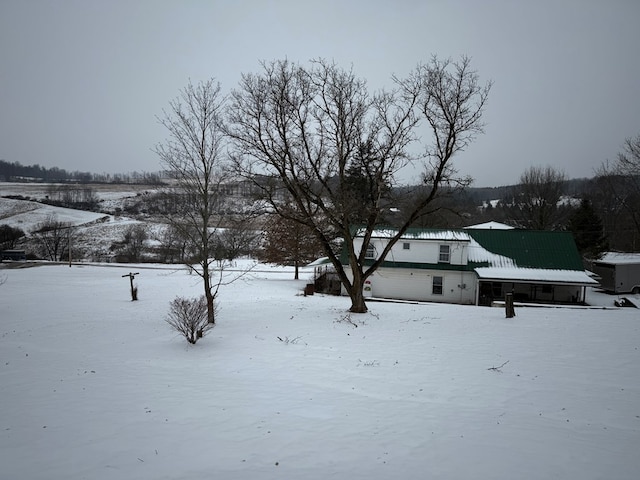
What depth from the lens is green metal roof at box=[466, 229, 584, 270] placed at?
25562 mm

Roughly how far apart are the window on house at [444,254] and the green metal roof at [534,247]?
328 centimetres

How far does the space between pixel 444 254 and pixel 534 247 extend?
21.8 ft

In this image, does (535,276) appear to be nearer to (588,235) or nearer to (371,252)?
(371,252)

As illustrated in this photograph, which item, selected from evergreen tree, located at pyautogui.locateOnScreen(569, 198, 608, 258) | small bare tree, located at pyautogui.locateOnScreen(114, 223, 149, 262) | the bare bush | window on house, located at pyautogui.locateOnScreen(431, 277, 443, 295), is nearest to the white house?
window on house, located at pyautogui.locateOnScreen(431, 277, 443, 295)

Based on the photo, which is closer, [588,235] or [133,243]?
[588,235]

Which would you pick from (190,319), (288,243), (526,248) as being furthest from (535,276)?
(190,319)

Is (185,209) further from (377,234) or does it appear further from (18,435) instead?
(377,234)

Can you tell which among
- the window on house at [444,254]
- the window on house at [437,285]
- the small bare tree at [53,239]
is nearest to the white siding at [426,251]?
the window on house at [444,254]

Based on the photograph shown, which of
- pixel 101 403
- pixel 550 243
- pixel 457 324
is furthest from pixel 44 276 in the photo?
pixel 550 243

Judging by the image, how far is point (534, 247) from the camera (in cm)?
2656

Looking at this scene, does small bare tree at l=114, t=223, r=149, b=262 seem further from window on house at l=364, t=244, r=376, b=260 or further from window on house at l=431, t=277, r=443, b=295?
window on house at l=431, t=277, r=443, b=295

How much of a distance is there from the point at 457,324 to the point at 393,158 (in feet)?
21.5

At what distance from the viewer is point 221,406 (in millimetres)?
7090

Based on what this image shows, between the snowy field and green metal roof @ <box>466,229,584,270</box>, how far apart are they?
1288cm
